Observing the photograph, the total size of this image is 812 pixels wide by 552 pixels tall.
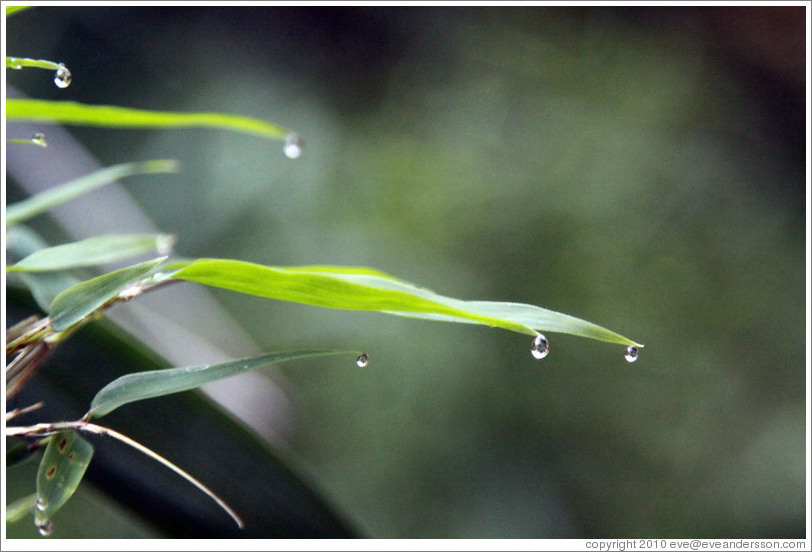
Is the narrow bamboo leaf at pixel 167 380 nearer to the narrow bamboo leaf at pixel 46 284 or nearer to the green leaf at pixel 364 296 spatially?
the green leaf at pixel 364 296

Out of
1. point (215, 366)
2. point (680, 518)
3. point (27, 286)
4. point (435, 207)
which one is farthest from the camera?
point (435, 207)

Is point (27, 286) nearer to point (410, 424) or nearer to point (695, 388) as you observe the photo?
point (410, 424)

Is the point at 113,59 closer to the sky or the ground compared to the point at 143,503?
closer to the sky

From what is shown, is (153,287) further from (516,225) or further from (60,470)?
(516,225)

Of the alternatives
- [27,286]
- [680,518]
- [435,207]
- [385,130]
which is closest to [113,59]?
[385,130]

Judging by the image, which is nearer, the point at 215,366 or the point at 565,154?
the point at 215,366

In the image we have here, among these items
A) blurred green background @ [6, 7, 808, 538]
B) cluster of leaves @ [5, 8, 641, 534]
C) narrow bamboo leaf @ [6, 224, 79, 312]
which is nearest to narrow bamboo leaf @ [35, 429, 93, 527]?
cluster of leaves @ [5, 8, 641, 534]
